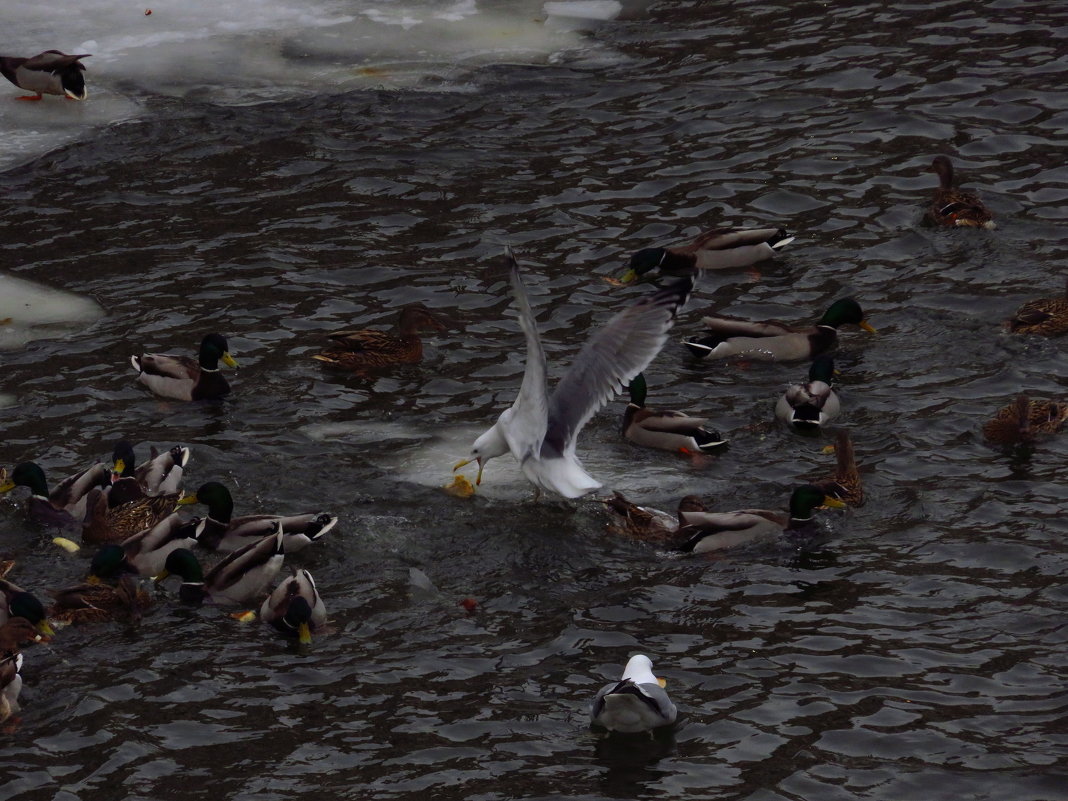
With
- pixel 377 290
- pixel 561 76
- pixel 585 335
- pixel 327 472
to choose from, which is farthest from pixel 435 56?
pixel 327 472

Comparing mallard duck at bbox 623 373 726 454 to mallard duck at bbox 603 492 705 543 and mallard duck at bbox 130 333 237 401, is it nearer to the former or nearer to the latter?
mallard duck at bbox 603 492 705 543

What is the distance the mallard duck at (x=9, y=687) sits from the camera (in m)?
7.90

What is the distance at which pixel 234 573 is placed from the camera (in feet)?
29.9

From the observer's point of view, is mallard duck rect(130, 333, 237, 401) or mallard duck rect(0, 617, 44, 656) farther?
mallard duck rect(130, 333, 237, 401)

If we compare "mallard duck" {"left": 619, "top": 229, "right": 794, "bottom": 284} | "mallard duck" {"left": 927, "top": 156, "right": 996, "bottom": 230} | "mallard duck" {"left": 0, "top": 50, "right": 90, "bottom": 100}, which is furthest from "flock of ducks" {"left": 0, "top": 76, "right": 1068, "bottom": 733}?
"mallard duck" {"left": 0, "top": 50, "right": 90, "bottom": 100}

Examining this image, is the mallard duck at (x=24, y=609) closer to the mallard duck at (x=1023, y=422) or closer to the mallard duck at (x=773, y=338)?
the mallard duck at (x=773, y=338)

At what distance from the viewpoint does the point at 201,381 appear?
37.6 ft

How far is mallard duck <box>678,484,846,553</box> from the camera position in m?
9.44

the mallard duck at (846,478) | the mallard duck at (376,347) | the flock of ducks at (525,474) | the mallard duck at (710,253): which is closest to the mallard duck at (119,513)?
the flock of ducks at (525,474)

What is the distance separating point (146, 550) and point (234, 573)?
747mm

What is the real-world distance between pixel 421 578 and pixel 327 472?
1716 millimetres

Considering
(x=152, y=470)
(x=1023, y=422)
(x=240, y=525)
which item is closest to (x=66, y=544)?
(x=152, y=470)

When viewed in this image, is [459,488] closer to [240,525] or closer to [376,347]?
[240,525]

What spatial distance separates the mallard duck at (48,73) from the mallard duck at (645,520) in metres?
8.58
